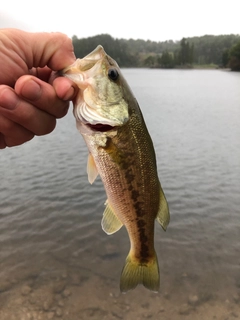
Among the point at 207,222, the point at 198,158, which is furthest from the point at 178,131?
the point at 207,222

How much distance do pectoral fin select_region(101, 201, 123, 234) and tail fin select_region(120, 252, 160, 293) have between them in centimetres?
39

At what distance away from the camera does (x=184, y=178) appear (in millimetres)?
10852

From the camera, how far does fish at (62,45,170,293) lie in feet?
7.71

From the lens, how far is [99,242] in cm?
749

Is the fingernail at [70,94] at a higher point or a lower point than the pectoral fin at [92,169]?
higher

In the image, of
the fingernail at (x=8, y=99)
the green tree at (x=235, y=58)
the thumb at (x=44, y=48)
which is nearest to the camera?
the fingernail at (x=8, y=99)

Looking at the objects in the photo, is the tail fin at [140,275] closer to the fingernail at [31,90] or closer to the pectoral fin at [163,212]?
the pectoral fin at [163,212]

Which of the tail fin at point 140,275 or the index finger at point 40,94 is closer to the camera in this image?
the index finger at point 40,94

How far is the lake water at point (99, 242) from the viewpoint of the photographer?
5570mm

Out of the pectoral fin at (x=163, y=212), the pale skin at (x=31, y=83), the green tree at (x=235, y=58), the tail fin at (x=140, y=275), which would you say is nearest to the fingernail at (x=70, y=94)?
the pale skin at (x=31, y=83)

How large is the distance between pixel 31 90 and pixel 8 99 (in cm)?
19

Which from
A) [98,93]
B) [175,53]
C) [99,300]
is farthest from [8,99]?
[175,53]

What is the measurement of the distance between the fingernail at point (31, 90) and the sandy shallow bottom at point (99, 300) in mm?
4387

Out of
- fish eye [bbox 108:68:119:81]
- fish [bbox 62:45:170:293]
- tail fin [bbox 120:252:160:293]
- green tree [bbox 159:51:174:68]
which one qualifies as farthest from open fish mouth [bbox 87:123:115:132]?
green tree [bbox 159:51:174:68]
